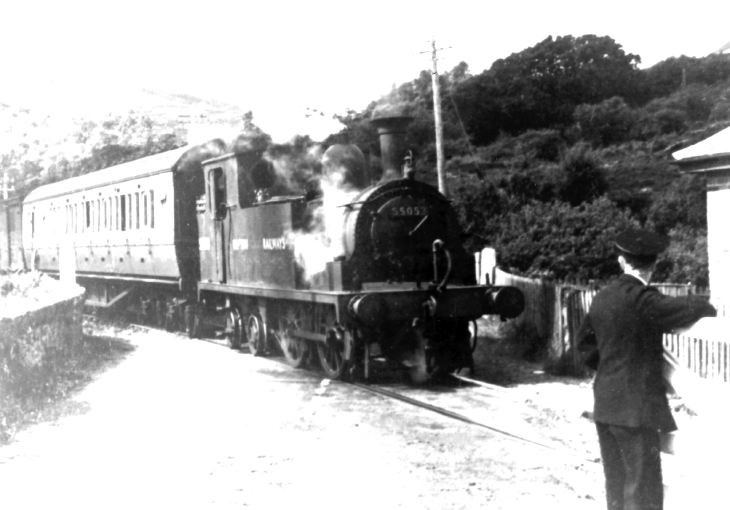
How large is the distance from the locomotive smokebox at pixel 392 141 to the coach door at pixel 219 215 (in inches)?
147

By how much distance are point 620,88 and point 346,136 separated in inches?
1676

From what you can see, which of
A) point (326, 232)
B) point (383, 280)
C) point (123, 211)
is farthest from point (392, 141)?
point (123, 211)

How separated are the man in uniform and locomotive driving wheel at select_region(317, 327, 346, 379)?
284 inches

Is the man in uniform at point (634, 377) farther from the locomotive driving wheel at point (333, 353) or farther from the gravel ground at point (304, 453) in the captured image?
the locomotive driving wheel at point (333, 353)

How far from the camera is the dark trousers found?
420 centimetres

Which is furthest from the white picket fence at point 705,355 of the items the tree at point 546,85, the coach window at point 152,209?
the tree at point 546,85

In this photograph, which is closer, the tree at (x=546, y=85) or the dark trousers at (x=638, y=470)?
the dark trousers at (x=638, y=470)

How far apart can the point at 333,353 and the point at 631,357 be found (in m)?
7.95

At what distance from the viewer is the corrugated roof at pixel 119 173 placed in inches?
669

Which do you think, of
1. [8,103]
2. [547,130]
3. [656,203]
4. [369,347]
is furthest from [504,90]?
[369,347]

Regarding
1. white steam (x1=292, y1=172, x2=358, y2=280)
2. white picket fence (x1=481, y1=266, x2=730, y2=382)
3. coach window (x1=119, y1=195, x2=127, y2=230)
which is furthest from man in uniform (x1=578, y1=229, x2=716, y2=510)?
coach window (x1=119, y1=195, x2=127, y2=230)

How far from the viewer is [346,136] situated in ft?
42.2

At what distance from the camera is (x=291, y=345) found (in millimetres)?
13125

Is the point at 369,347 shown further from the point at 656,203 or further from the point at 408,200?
the point at 656,203
